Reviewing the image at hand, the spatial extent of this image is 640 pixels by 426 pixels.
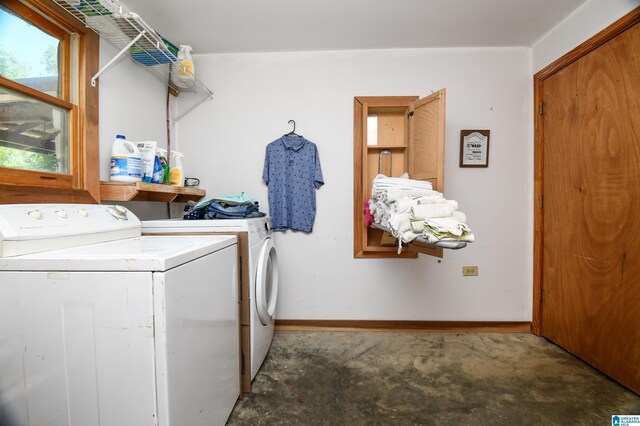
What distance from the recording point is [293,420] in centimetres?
138

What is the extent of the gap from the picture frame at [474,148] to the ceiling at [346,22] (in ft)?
2.35

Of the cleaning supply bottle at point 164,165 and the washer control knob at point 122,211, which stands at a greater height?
the cleaning supply bottle at point 164,165

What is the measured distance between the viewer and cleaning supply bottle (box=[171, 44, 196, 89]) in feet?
6.59

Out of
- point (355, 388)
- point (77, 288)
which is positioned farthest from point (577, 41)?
point (77, 288)

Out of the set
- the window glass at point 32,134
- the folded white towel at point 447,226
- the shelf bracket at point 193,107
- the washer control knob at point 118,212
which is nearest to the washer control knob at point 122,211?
the washer control knob at point 118,212

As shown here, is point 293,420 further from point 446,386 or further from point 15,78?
point 15,78

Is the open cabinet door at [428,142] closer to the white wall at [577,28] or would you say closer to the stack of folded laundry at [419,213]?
the stack of folded laundry at [419,213]

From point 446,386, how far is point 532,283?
1290mm

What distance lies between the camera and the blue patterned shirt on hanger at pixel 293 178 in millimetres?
2281

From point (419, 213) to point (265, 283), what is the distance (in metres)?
1.01

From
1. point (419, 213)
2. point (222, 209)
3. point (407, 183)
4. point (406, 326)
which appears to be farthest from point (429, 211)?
point (406, 326)

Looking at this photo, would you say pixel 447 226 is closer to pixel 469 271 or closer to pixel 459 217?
pixel 459 217

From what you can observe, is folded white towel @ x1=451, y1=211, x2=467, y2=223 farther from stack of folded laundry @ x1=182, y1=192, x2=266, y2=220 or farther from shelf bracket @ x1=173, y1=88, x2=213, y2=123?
shelf bracket @ x1=173, y1=88, x2=213, y2=123

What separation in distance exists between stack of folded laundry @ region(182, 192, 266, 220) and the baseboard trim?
3.68ft
